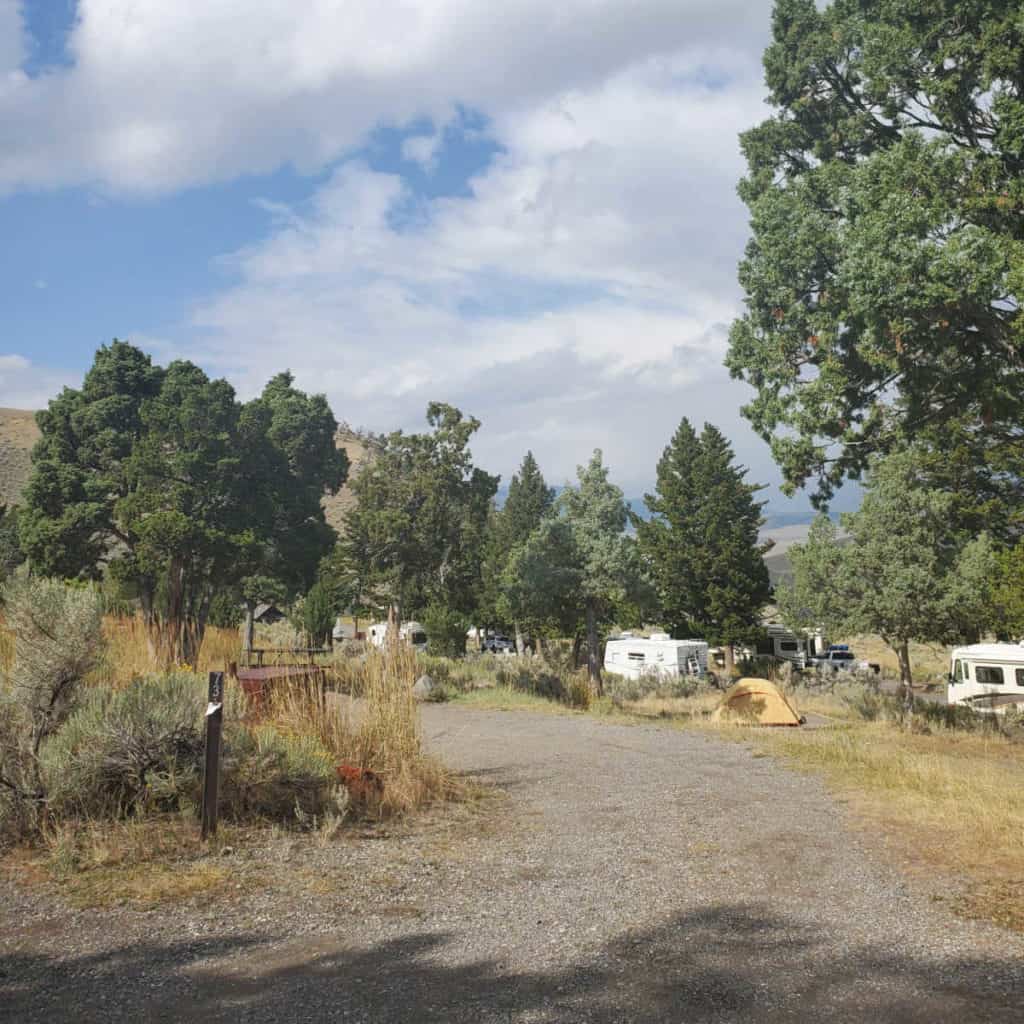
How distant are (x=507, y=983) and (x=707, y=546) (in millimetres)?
33085

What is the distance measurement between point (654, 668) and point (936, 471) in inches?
479

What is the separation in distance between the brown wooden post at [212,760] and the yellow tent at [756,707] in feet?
44.4

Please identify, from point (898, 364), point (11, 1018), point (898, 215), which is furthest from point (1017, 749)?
point (11, 1018)

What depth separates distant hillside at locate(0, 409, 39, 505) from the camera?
A: 7353cm

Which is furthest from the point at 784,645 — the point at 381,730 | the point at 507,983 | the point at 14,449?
the point at 14,449

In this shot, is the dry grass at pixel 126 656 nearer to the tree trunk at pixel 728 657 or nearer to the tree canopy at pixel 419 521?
the tree canopy at pixel 419 521

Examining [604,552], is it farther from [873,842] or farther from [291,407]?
[291,407]

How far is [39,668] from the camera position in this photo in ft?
22.0

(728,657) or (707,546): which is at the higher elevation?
(707,546)

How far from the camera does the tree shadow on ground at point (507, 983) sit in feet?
12.2

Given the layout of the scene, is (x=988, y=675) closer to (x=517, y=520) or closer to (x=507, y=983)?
(x=507, y=983)

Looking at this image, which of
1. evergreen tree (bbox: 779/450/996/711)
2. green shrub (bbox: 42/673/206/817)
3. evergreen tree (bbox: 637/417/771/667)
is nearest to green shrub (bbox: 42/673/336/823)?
green shrub (bbox: 42/673/206/817)

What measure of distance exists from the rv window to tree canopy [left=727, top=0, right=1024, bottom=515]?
899 cm

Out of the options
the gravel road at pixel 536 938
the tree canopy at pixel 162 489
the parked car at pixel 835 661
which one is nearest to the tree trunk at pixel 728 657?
the parked car at pixel 835 661
